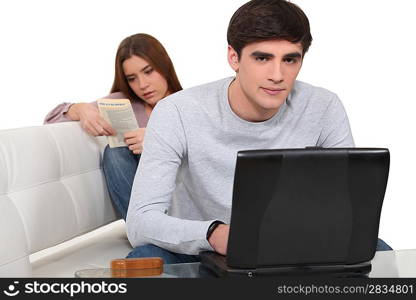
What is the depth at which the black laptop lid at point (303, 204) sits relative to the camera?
1541mm

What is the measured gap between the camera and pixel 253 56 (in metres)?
2.15

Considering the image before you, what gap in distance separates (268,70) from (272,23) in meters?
0.13

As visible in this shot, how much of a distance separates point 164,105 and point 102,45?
194cm

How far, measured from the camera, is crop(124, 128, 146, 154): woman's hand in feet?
9.48

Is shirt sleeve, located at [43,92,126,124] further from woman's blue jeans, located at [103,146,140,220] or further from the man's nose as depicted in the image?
the man's nose

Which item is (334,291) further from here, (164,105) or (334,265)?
(164,105)

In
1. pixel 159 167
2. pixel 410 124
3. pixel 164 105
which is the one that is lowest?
pixel 410 124

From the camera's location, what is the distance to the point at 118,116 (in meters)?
2.88

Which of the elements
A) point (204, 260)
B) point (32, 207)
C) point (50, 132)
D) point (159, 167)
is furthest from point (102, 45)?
point (204, 260)

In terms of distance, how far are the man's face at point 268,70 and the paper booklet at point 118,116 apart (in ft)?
2.25

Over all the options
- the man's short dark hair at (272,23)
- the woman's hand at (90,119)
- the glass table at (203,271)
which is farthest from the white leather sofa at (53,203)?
the man's short dark hair at (272,23)

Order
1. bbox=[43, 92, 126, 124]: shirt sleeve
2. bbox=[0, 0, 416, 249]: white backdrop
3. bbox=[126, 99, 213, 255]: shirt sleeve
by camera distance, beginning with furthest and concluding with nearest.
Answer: bbox=[0, 0, 416, 249]: white backdrop
bbox=[43, 92, 126, 124]: shirt sleeve
bbox=[126, 99, 213, 255]: shirt sleeve

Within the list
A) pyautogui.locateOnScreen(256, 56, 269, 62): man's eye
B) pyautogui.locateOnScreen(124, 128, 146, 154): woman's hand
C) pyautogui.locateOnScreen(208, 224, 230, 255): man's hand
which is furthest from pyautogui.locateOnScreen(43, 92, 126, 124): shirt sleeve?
pyautogui.locateOnScreen(208, 224, 230, 255): man's hand

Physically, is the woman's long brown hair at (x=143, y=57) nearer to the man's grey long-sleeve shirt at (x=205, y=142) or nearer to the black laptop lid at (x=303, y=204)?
the man's grey long-sleeve shirt at (x=205, y=142)
